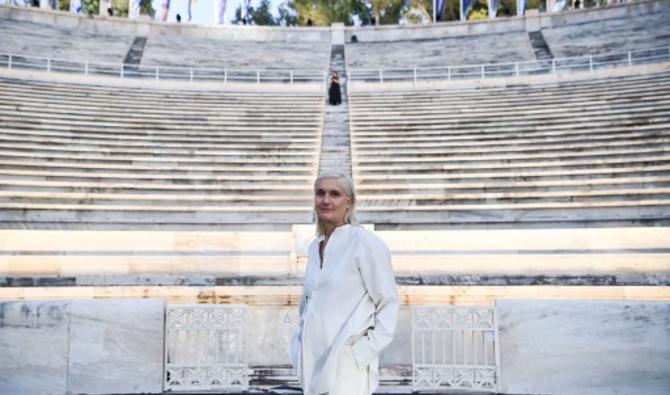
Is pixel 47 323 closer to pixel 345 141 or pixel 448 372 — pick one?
pixel 448 372

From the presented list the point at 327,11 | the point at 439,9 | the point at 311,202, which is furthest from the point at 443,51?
the point at 327,11

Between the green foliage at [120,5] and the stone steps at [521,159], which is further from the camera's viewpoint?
the green foliage at [120,5]

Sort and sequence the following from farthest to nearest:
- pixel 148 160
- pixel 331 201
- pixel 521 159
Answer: pixel 148 160
pixel 521 159
pixel 331 201

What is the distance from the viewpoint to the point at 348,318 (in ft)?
7.77

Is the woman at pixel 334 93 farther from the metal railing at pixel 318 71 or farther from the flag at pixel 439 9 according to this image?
the flag at pixel 439 9

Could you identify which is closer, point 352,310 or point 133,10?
point 352,310

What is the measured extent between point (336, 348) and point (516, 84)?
18022 mm

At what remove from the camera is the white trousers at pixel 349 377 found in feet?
7.57

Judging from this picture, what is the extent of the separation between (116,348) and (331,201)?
2528 mm

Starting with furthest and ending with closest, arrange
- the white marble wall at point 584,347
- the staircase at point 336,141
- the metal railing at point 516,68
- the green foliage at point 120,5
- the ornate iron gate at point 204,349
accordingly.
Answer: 1. the green foliage at point 120,5
2. the metal railing at point 516,68
3. the staircase at point 336,141
4. the ornate iron gate at point 204,349
5. the white marble wall at point 584,347

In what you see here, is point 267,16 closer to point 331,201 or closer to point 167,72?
point 167,72

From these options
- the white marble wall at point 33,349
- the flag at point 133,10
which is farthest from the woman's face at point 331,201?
the flag at point 133,10

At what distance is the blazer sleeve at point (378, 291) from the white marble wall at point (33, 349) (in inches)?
109

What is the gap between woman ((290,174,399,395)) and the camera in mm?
2322
